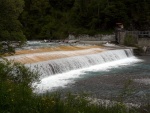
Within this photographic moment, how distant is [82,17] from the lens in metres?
59.5

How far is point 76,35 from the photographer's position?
5647cm

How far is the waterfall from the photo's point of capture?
67.6 feet

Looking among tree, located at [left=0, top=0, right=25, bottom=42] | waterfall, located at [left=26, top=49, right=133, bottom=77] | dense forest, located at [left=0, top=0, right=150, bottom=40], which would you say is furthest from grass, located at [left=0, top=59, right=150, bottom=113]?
dense forest, located at [left=0, top=0, right=150, bottom=40]

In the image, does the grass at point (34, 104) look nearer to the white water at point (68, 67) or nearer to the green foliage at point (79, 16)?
the white water at point (68, 67)

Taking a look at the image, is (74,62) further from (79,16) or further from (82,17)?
(79,16)

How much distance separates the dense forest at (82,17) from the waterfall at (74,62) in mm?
21051

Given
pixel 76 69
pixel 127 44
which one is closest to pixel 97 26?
pixel 127 44

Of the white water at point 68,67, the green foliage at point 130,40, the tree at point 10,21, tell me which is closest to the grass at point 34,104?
the white water at point 68,67

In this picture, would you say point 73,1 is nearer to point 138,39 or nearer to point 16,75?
point 138,39

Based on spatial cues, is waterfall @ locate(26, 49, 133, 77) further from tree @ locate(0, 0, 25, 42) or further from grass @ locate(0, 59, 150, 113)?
grass @ locate(0, 59, 150, 113)

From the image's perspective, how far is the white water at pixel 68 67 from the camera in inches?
710

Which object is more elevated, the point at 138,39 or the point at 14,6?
the point at 14,6

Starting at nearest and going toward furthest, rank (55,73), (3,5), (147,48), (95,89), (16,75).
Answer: (16,75) < (95,89) < (3,5) < (55,73) < (147,48)

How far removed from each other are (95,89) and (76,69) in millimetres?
7861
